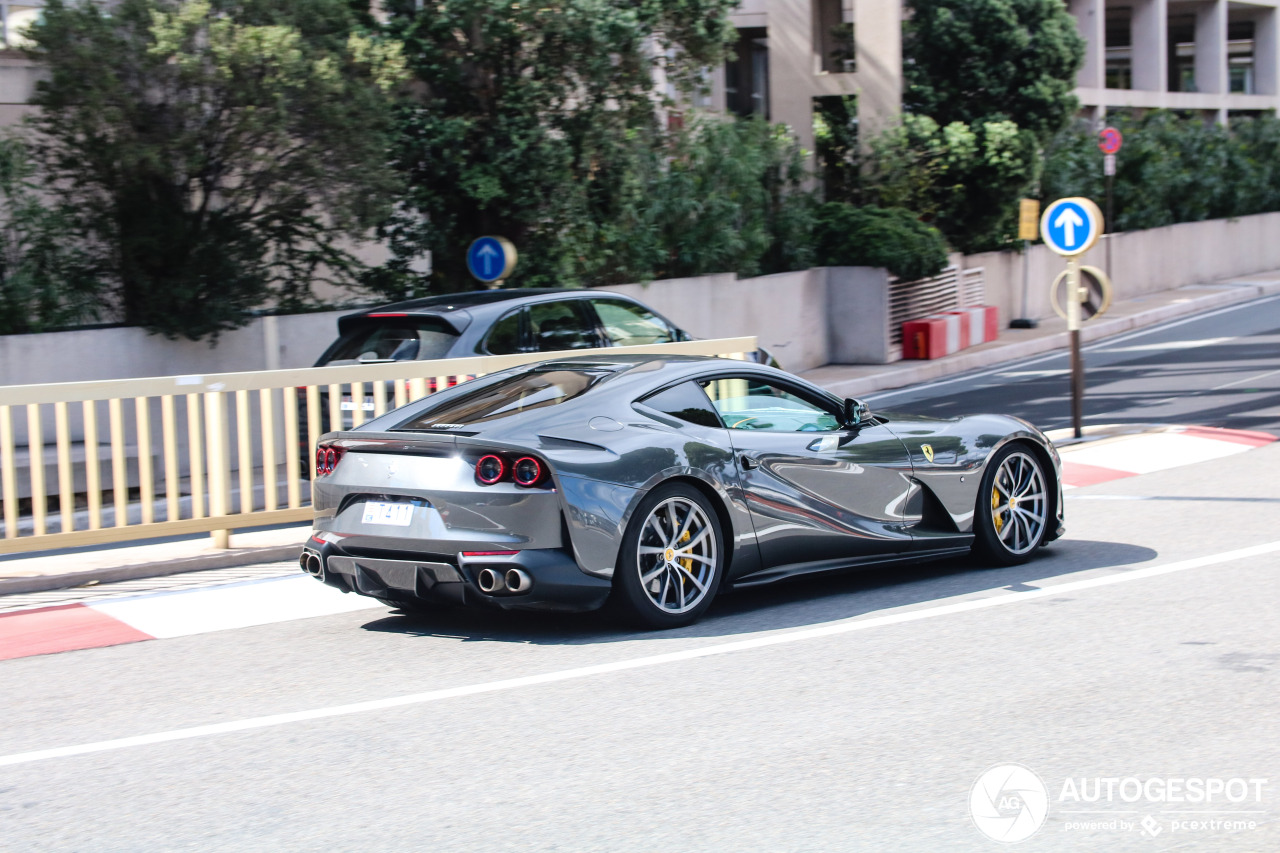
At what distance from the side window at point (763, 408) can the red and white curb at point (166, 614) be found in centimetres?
217

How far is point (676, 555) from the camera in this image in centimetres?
677

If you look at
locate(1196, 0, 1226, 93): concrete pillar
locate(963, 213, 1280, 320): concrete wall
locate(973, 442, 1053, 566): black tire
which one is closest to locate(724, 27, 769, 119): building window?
locate(963, 213, 1280, 320): concrete wall

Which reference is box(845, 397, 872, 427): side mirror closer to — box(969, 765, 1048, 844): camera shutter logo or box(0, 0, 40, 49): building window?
box(969, 765, 1048, 844): camera shutter logo

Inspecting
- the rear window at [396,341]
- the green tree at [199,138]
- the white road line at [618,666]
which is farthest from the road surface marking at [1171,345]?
the white road line at [618,666]

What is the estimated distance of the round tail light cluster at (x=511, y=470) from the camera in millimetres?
6367

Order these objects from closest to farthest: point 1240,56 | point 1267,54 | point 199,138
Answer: point 199,138
point 1267,54
point 1240,56

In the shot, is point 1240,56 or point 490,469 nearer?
point 490,469

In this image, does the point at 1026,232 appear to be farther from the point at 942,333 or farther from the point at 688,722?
the point at 688,722

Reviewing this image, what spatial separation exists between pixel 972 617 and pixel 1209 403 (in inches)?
437

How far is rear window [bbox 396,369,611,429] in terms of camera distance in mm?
6879

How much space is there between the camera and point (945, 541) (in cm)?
792

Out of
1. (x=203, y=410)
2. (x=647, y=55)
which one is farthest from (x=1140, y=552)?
(x=647, y=55)

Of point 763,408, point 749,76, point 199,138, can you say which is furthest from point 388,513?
point 749,76

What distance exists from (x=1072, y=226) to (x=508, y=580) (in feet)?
30.9
